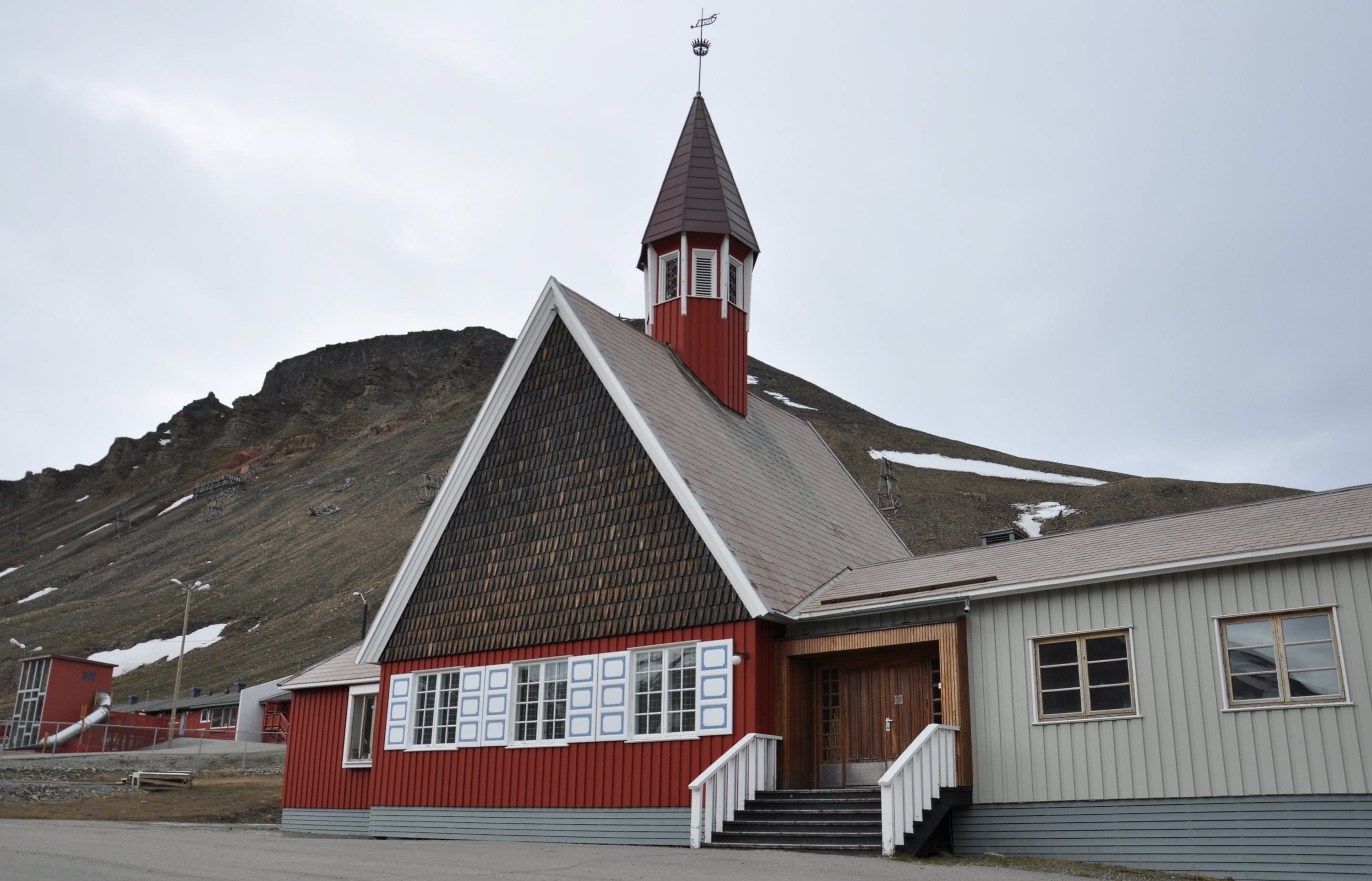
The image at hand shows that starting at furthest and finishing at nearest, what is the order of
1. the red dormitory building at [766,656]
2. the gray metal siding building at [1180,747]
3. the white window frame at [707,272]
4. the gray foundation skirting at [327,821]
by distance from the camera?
1. the white window frame at [707,272]
2. the gray foundation skirting at [327,821]
3. the red dormitory building at [766,656]
4. the gray metal siding building at [1180,747]

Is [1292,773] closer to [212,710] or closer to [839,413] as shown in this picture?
[212,710]

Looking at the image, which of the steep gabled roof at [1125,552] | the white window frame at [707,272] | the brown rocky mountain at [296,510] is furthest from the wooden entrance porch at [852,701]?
the brown rocky mountain at [296,510]

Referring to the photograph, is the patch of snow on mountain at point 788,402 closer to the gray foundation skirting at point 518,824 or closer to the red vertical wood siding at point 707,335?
the red vertical wood siding at point 707,335

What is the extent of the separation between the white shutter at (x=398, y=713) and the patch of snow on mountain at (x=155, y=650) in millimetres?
49124

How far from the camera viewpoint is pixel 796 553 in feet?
55.0

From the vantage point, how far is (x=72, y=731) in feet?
145

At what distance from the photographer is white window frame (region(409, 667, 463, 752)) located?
17.7 metres

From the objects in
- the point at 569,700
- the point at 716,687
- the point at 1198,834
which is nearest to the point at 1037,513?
the point at 569,700

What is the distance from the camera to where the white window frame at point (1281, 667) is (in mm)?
11133

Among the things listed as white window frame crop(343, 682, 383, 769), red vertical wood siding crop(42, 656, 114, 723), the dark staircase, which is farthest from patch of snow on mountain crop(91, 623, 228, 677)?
the dark staircase

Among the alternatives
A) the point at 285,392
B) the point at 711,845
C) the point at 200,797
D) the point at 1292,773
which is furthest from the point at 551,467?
the point at 285,392

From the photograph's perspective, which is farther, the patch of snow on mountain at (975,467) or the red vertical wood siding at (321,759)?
the patch of snow on mountain at (975,467)

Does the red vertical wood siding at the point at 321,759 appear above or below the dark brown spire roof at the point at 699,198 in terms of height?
below

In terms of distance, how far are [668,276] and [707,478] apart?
6509mm
